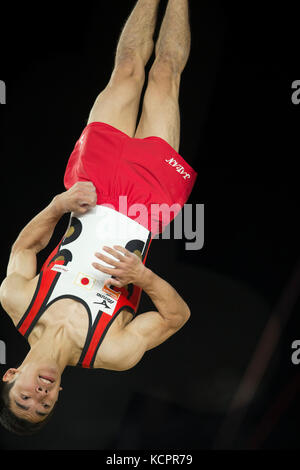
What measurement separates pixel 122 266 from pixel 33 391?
0.52 m

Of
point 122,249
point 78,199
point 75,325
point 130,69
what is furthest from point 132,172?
point 75,325

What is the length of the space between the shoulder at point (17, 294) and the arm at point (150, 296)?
29cm

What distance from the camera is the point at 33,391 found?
1676 mm

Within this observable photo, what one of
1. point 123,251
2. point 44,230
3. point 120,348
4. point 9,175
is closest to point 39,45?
point 9,175

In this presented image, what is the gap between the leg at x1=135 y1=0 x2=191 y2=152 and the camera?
2.11 m

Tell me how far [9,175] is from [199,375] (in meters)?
1.49

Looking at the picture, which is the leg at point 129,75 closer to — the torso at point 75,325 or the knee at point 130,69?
the knee at point 130,69

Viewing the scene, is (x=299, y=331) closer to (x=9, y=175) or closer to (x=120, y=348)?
(x=120, y=348)

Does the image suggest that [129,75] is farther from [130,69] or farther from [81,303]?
[81,303]

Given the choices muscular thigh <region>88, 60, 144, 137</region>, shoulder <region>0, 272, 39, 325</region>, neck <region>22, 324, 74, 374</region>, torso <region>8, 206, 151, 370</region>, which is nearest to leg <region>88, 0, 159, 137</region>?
muscular thigh <region>88, 60, 144, 137</region>

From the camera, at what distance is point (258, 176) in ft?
9.03

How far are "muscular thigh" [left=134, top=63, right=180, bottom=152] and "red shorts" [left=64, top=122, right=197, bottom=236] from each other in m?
0.06

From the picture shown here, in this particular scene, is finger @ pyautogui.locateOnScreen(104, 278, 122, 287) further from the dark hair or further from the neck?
the dark hair

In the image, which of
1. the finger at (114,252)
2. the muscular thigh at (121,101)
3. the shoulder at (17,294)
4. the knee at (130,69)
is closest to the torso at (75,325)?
the shoulder at (17,294)
